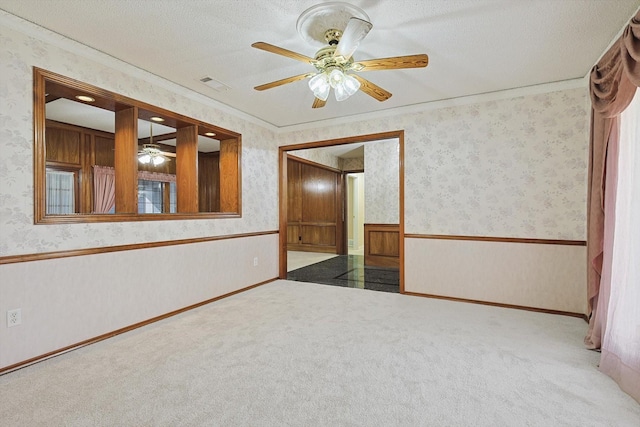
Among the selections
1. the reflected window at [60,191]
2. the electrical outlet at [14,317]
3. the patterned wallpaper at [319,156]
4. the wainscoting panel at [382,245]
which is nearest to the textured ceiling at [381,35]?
the electrical outlet at [14,317]

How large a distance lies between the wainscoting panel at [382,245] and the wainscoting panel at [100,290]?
3.19 metres

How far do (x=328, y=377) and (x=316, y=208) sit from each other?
6.26 meters

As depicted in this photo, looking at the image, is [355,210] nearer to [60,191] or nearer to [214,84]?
[214,84]

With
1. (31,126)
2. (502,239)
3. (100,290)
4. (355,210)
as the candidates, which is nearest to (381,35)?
(502,239)

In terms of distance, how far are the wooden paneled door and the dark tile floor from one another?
1.51 m

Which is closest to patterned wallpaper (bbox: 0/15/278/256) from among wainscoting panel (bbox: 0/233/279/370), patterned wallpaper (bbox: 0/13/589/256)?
patterned wallpaper (bbox: 0/13/589/256)

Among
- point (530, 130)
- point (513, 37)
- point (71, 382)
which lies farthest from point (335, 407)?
point (530, 130)

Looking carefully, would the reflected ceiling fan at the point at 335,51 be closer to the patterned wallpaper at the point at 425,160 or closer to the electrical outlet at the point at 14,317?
the patterned wallpaper at the point at 425,160

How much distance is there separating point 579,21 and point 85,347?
4.51m

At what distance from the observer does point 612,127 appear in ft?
7.47

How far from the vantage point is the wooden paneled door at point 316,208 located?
26.2 ft

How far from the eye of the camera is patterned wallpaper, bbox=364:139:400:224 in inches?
242

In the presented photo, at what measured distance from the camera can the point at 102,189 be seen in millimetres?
5586

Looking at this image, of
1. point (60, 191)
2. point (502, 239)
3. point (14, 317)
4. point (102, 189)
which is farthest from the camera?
point (102, 189)
